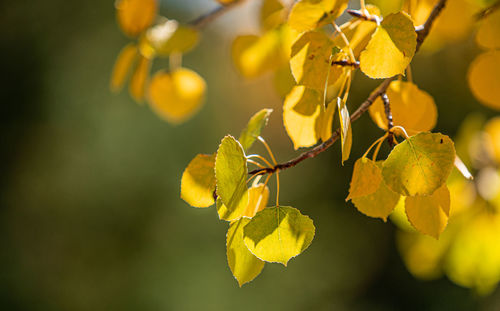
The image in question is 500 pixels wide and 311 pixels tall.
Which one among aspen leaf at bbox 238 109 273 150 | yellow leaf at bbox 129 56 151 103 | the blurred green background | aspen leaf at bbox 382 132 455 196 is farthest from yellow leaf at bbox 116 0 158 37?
the blurred green background

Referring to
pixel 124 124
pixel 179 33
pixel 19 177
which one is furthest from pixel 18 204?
pixel 179 33

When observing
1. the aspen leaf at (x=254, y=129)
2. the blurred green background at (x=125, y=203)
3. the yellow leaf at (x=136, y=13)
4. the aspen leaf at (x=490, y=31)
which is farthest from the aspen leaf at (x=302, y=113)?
the blurred green background at (x=125, y=203)

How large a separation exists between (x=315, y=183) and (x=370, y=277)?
3.48 feet

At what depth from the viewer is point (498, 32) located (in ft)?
1.20

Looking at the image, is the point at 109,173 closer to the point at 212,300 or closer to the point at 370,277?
the point at 212,300

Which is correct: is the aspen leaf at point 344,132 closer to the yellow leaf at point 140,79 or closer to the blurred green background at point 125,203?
the yellow leaf at point 140,79

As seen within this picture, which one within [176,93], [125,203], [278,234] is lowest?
[125,203]

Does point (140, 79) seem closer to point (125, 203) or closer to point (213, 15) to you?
point (213, 15)

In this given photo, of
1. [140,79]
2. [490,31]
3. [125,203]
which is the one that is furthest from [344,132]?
[125,203]

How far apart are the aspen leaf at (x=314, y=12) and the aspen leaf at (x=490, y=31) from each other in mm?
178

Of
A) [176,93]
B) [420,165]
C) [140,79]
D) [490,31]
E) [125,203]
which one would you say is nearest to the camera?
[420,165]

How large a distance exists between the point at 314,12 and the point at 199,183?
13 centimetres

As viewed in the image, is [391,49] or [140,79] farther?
[140,79]

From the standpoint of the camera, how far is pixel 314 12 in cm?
27
